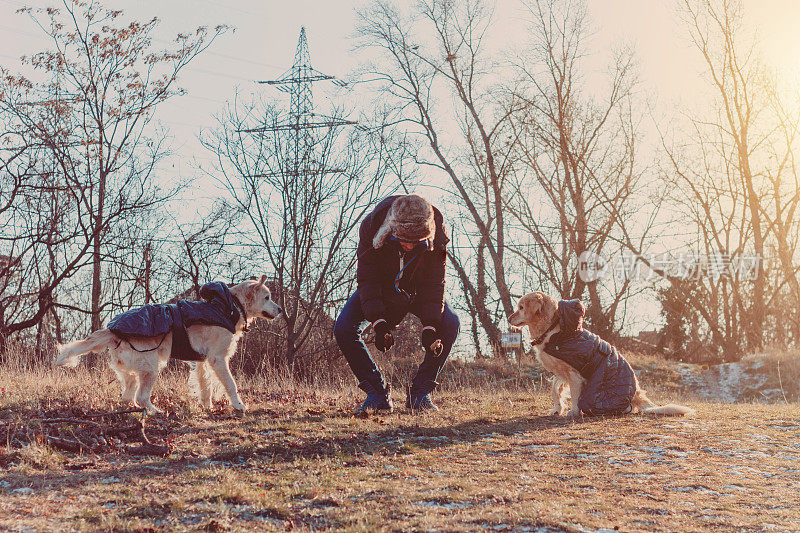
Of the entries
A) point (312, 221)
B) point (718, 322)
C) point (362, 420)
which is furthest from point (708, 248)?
point (362, 420)

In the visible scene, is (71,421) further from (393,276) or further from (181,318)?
(393,276)

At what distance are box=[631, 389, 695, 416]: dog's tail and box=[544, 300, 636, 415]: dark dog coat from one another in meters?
0.25

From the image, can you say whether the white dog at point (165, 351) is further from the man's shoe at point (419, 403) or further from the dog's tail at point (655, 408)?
the dog's tail at point (655, 408)

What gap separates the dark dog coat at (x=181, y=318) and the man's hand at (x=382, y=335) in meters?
1.86

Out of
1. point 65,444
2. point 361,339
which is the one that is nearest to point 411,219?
point 361,339

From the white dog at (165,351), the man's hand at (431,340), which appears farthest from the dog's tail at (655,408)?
the white dog at (165,351)

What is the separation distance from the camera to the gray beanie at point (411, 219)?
6254mm

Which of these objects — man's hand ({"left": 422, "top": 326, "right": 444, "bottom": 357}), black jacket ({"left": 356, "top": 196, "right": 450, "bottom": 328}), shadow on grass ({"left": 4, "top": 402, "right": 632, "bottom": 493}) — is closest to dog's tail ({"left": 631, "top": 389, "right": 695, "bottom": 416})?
shadow on grass ({"left": 4, "top": 402, "right": 632, "bottom": 493})

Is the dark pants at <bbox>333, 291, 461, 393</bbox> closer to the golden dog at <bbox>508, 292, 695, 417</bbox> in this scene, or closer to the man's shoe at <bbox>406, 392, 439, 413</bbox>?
the man's shoe at <bbox>406, 392, 439, 413</bbox>

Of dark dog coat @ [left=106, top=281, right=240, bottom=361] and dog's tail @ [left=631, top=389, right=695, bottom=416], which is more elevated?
dark dog coat @ [left=106, top=281, right=240, bottom=361]

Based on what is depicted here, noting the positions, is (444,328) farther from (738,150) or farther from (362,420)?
(738,150)

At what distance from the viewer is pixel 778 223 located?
1018 inches

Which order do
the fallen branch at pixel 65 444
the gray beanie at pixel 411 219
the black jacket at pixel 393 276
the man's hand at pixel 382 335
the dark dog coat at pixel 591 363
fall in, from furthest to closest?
the dark dog coat at pixel 591 363 → the black jacket at pixel 393 276 → the man's hand at pixel 382 335 → the gray beanie at pixel 411 219 → the fallen branch at pixel 65 444

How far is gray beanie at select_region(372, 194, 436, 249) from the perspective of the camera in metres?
6.25
